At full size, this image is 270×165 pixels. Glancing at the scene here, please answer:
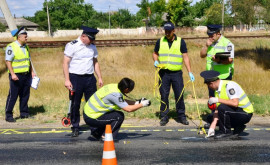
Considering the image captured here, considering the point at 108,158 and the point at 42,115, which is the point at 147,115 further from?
the point at 108,158

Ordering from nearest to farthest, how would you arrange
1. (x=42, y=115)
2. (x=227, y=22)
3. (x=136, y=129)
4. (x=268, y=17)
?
1. (x=136, y=129)
2. (x=42, y=115)
3. (x=268, y=17)
4. (x=227, y=22)

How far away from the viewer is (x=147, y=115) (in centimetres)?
898

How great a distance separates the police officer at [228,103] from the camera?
21.0 feet

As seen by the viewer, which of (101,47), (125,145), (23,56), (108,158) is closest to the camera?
(108,158)

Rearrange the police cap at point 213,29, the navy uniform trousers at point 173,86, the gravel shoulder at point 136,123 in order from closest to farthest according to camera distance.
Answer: the police cap at point 213,29 → the navy uniform trousers at point 173,86 → the gravel shoulder at point 136,123

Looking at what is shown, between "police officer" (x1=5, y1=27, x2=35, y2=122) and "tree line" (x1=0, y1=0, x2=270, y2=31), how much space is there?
119ft

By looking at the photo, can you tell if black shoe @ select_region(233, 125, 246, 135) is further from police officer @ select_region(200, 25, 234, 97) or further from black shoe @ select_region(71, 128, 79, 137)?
black shoe @ select_region(71, 128, 79, 137)

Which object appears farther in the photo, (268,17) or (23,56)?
(268,17)

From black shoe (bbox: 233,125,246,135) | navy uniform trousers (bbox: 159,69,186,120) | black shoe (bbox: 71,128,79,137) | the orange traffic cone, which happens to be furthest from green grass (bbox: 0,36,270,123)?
the orange traffic cone

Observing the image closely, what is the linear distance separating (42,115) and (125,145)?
3648 mm

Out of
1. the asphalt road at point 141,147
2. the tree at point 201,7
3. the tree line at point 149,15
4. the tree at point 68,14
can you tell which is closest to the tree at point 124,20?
the tree line at point 149,15

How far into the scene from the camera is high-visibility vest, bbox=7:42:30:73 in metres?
8.62

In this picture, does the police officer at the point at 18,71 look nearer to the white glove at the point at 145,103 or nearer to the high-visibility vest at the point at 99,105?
the high-visibility vest at the point at 99,105

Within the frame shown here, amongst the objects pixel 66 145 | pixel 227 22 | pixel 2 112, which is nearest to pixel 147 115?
pixel 66 145
